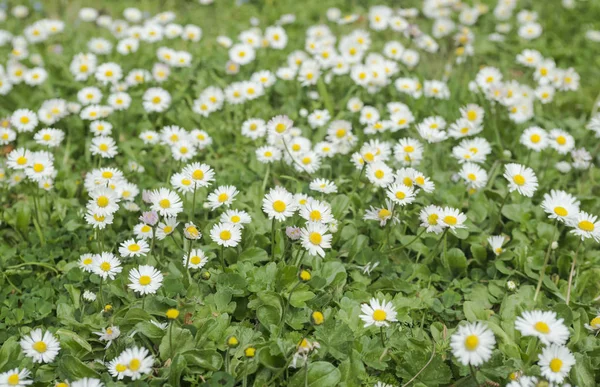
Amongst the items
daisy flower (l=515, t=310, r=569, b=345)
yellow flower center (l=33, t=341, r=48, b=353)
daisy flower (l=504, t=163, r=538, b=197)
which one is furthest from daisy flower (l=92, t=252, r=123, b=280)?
daisy flower (l=504, t=163, r=538, b=197)

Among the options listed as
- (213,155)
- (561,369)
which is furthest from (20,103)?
(561,369)

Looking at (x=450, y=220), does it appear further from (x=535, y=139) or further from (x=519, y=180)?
(x=535, y=139)

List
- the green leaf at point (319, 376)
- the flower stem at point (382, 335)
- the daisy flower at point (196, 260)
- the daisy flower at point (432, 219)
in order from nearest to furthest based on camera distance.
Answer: the green leaf at point (319, 376), the flower stem at point (382, 335), the daisy flower at point (196, 260), the daisy flower at point (432, 219)

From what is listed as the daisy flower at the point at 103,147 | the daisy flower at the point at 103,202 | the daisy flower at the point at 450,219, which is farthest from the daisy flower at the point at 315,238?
the daisy flower at the point at 103,147

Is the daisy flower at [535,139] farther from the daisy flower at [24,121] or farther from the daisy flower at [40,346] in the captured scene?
the daisy flower at [24,121]

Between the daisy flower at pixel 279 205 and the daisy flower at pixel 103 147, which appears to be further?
the daisy flower at pixel 103 147
